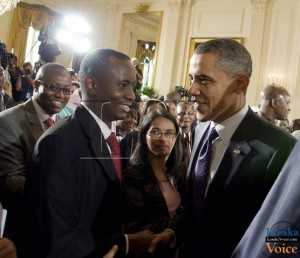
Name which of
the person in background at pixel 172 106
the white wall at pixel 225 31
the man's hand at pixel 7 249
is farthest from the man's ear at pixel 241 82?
the white wall at pixel 225 31

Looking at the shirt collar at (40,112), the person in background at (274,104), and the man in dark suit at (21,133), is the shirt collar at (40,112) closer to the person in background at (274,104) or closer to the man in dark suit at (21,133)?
the man in dark suit at (21,133)

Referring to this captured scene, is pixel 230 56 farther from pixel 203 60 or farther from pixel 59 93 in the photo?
pixel 59 93

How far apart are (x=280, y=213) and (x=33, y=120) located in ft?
6.84

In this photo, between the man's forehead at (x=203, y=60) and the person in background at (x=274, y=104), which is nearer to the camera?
the man's forehead at (x=203, y=60)

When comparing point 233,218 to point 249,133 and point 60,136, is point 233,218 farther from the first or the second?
point 60,136

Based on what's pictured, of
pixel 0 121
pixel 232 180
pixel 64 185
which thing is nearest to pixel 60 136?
pixel 64 185

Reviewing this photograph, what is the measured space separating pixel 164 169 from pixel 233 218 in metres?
0.94

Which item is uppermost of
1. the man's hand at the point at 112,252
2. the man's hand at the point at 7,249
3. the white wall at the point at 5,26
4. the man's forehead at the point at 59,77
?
the white wall at the point at 5,26

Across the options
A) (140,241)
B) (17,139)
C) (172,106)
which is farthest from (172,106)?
(140,241)

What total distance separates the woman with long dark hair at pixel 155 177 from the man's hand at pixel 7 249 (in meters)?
0.58

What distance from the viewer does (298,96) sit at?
926 cm

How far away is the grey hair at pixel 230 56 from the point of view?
65.1 inches

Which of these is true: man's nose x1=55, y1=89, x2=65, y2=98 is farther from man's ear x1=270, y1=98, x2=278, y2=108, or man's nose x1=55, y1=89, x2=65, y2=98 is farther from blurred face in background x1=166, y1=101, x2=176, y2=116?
blurred face in background x1=166, y1=101, x2=176, y2=116

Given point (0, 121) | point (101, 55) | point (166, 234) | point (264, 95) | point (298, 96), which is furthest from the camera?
point (298, 96)
